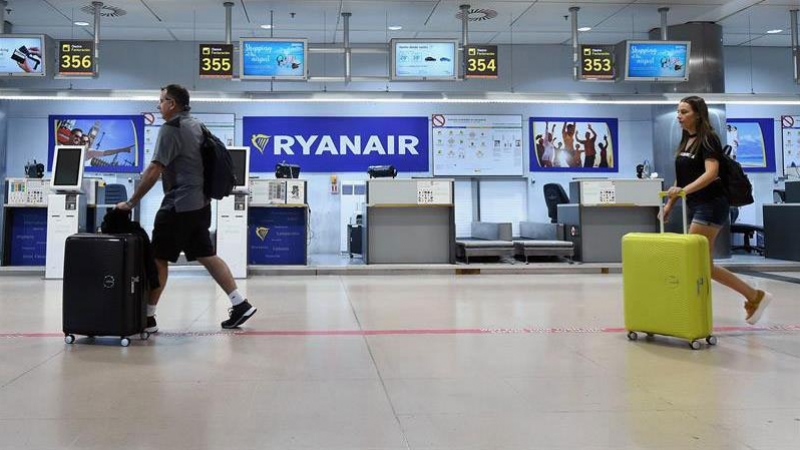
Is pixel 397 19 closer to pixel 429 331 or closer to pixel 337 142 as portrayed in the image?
pixel 337 142

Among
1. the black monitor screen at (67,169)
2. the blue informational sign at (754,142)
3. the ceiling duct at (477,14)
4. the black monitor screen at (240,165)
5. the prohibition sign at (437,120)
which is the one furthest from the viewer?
the blue informational sign at (754,142)

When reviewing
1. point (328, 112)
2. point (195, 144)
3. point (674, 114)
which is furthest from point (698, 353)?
point (328, 112)

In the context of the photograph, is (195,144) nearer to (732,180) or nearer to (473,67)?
(732,180)

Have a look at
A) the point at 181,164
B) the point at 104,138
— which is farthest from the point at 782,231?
the point at 104,138

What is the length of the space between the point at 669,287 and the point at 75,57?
8314 millimetres

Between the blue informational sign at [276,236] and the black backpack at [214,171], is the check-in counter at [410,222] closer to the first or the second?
the blue informational sign at [276,236]

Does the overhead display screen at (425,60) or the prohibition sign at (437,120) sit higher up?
the overhead display screen at (425,60)

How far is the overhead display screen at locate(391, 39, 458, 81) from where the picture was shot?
8328 millimetres

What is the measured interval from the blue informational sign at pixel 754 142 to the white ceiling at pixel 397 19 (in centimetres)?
161

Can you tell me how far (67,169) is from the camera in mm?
7254

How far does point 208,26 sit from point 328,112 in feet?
8.52

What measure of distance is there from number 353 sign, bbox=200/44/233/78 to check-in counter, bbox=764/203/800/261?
847cm

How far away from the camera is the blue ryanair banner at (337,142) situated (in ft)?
36.0

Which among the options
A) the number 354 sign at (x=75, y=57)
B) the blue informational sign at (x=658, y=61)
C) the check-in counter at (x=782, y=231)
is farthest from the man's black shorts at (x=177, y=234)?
the check-in counter at (x=782, y=231)
